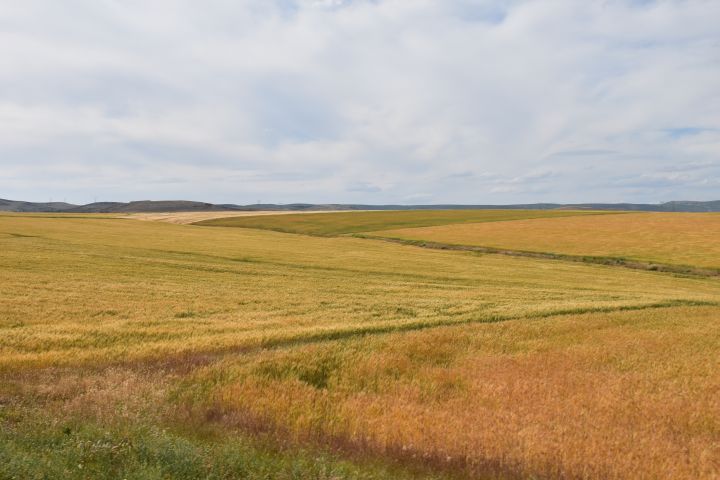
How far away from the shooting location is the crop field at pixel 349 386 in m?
6.23

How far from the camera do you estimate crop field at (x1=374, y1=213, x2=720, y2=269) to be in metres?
43.7

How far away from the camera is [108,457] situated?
19.1 feet

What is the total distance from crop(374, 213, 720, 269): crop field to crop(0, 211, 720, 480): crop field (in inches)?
1006

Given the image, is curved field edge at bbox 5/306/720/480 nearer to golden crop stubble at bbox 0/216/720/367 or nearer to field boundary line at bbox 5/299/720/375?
field boundary line at bbox 5/299/720/375

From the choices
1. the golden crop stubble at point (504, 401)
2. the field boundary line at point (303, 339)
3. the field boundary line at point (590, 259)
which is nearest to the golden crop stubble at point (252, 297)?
the field boundary line at point (303, 339)

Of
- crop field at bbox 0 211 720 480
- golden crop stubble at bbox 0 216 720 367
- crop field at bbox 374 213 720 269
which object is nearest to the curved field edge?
crop field at bbox 0 211 720 480

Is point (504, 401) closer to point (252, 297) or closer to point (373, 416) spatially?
point (373, 416)

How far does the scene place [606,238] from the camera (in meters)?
55.9

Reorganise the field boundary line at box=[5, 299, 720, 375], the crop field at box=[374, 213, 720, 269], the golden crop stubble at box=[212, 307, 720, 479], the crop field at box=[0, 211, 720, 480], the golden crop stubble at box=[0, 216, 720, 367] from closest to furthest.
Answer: the crop field at box=[0, 211, 720, 480], the golden crop stubble at box=[212, 307, 720, 479], the field boundary line at box=[5, 299, 720, 375], the golden crop stubble at box=[0, 216, 720, 367], the crop field at box=[374, 213, 720, 269]

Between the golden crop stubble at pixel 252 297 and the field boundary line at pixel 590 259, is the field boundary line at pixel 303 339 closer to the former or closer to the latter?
the golden crop stubble at pixel 252 297

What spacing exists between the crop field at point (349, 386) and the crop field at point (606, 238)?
83.8ft

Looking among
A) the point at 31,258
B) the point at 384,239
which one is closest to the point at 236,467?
the point at 31,258

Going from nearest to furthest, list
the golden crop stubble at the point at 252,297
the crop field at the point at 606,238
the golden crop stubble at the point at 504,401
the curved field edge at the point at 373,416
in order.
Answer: the curved field edge at the point at 373,416
the golden crop stubble at the point at 504,401
the golden crop stubble at the point at 252,297
the crop field at the point at 606,238

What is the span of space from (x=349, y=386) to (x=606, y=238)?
180 feet
